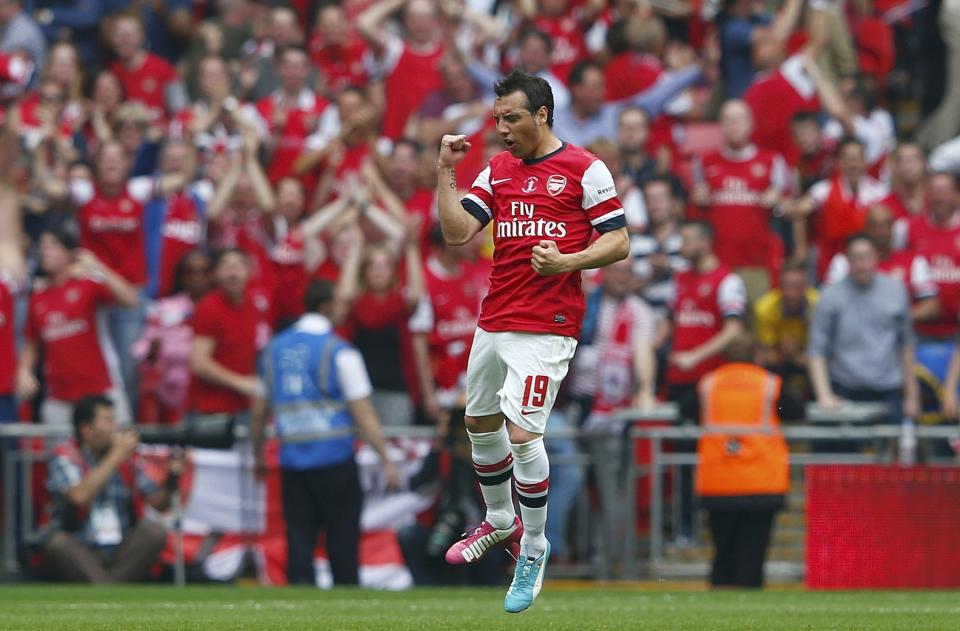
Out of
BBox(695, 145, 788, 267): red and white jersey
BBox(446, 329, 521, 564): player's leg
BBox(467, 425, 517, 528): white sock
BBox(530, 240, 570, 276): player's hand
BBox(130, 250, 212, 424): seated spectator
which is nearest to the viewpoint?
BBox(530, 240, 570, 276): player's hand

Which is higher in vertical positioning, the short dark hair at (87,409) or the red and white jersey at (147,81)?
the red and white jersey at (147,81)

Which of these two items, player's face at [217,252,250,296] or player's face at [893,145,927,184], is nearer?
player's face at [217,252,250,296]

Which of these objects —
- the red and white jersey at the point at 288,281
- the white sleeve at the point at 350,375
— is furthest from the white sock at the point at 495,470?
the red and white jersey at the point at 288,281

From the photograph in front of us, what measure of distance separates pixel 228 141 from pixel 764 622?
32.0 ft

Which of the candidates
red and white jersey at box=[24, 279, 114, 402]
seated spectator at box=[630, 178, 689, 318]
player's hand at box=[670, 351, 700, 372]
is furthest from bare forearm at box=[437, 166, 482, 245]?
seated spectator at box=[630, 178, 689, 318]

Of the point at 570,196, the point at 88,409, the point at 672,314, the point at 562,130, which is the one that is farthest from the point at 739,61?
the point at 570,196

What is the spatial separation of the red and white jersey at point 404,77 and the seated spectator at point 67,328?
445 centimetres

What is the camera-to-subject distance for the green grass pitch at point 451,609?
9789 millimetres

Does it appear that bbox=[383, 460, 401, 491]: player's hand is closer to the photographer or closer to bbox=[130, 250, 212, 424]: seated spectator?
the photographer

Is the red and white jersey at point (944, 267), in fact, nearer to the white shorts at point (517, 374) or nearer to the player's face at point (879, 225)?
the player's face at point (879, 225)

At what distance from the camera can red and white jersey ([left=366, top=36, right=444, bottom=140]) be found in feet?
64.4

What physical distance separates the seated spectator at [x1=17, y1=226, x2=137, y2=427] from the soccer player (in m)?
6.80

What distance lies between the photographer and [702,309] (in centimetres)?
1619

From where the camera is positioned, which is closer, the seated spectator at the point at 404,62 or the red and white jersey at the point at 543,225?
the red and white jersey at the point at 543,225
